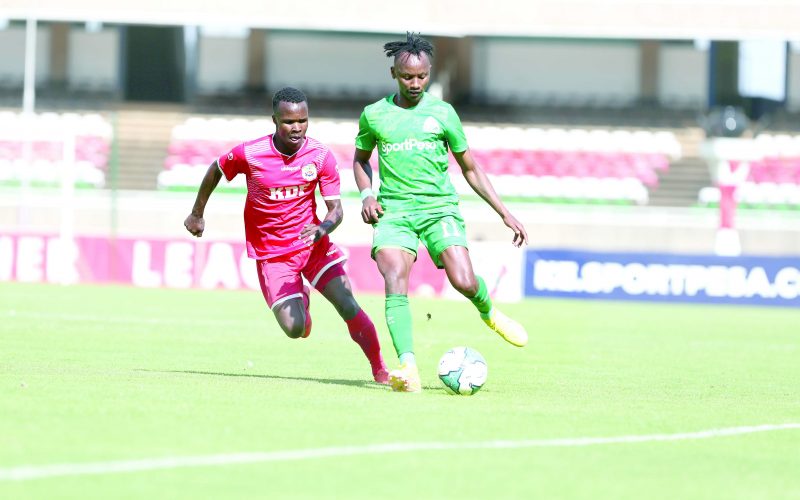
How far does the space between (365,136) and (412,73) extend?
1.84ft

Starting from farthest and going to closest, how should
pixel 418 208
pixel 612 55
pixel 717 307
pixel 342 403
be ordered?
pixel 612 55 → pixel 717 307 → pixel 418 208 → pixel 342 403

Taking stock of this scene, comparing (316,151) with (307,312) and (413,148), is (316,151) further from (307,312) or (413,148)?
(307,312)

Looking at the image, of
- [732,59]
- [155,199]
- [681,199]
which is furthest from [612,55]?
[155,199]

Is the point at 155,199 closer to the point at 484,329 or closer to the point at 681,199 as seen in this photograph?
the point at 681,199

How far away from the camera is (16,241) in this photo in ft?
81.7

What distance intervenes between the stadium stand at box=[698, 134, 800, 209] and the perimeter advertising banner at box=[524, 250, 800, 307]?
1062 cm

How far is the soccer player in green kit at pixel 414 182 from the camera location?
9.54m

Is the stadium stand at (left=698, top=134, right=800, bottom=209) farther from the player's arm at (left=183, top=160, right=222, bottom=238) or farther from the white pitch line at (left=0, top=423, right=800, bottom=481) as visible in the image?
the white pitch line at (left=0, top=423, right=800, bottom=481)

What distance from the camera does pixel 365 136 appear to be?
32.1 ft

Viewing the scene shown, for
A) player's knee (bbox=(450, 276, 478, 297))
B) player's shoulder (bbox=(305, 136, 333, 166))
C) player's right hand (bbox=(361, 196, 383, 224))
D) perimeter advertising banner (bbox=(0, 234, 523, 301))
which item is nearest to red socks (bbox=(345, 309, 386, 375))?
player's knee (bbox=(450, 276, 478, 297))

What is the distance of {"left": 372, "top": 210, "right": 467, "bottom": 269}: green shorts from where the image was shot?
9609mm

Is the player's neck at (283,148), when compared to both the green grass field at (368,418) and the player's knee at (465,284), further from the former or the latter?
the green grass field at (368,418)

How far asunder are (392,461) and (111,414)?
192cm

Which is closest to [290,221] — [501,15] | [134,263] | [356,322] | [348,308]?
[348,308]
